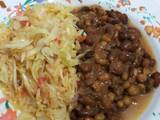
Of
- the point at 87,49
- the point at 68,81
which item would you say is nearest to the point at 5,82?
the point at 68,81

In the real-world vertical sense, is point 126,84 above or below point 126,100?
above

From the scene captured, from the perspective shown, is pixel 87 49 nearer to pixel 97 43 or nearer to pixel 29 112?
pixel 97 43

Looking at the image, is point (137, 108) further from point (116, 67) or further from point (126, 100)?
point (116, 67)

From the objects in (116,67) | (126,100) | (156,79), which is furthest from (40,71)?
(156,79)

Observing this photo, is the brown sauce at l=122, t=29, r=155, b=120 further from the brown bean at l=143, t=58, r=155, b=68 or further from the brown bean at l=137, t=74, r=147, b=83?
the brown bean at l=143, t=58, r=155, b=68

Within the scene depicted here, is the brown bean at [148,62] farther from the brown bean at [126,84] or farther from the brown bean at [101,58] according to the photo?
the brown bean at [101,58]

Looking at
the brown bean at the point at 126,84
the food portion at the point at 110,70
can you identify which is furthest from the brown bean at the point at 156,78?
the brown bean at the point at 126,84

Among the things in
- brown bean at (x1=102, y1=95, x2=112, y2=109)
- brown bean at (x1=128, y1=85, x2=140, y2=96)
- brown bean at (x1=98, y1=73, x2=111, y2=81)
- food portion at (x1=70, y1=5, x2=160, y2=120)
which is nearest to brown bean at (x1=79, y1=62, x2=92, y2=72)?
food portion at (x1=70, y1=5, x2=160, y2=120)
